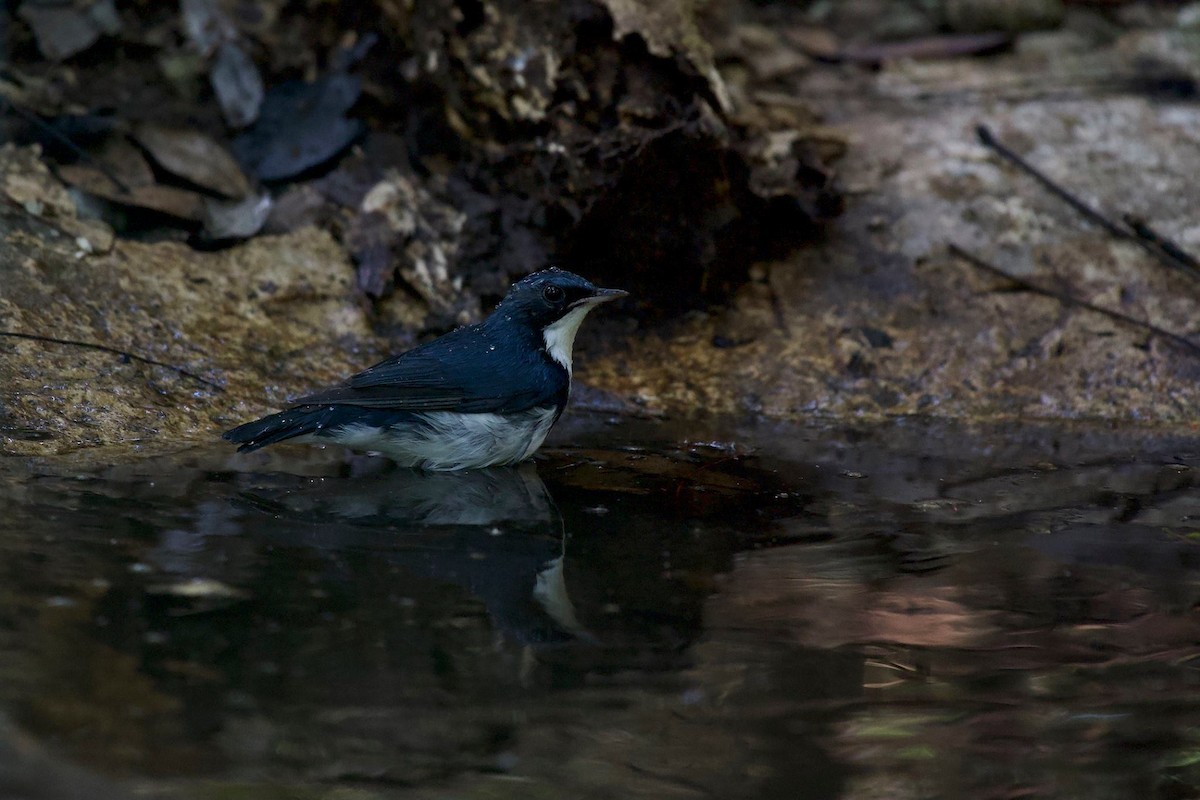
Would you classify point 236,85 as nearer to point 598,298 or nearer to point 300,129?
point 300,129

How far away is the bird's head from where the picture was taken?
5.09m

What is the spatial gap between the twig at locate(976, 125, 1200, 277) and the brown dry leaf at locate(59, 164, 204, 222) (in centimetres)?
402

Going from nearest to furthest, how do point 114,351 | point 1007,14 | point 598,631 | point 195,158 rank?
1. point 598,631
2. point 114,351
3. point 195,158
4. point 1007,14

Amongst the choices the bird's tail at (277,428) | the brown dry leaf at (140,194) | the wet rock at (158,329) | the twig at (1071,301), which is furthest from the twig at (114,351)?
the twig at (1071,301)

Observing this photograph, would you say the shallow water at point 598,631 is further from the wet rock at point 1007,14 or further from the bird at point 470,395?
the wet rock at point 1007,14

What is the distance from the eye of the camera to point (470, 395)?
480 centimetres

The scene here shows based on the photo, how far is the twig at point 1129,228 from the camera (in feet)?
19.3

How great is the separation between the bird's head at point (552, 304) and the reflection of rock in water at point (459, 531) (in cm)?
73

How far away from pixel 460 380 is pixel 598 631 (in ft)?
6.44

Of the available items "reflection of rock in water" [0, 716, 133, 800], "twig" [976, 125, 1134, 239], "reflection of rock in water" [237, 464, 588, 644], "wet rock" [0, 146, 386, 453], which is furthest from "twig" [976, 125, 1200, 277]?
"reflection of rock in water" [0, 716, 133, 800]

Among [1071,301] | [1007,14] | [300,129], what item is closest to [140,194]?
[300,129]

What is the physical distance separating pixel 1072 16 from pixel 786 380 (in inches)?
148

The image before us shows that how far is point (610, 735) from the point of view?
2.54m

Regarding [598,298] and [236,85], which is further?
[236,85]
